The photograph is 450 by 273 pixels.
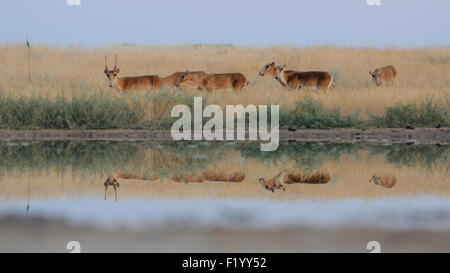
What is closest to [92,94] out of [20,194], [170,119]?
[170,119]

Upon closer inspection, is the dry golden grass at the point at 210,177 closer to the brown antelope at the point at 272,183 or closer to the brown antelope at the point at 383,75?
the brown antelope at the point at 272,183

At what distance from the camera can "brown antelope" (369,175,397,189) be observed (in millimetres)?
10406

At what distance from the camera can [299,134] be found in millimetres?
16656

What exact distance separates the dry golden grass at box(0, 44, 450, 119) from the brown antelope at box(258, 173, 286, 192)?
6.73m

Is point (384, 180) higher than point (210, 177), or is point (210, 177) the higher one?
point (210, 177)

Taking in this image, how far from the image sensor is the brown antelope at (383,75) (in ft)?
79.5

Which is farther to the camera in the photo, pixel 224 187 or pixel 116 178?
pixel 116 178

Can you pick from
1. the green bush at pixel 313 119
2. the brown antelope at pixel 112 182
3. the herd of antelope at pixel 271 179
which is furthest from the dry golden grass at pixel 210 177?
the green bush at pixel 313 119

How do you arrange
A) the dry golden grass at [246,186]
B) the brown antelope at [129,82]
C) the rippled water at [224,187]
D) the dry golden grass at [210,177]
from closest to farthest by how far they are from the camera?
1. the rippled water at [224,187]
2. the dry golden grass at [246,186]
3. the dry golden grass at [210,177]
4. the brown antelope at [129,82]

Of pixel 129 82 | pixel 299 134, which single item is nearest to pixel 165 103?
pixel 299 134

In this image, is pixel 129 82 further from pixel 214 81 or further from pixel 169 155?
pixel 169 155

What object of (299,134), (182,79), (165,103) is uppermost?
(182,79)

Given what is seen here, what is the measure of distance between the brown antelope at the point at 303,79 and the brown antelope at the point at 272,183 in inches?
433

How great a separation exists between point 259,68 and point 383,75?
459cm
